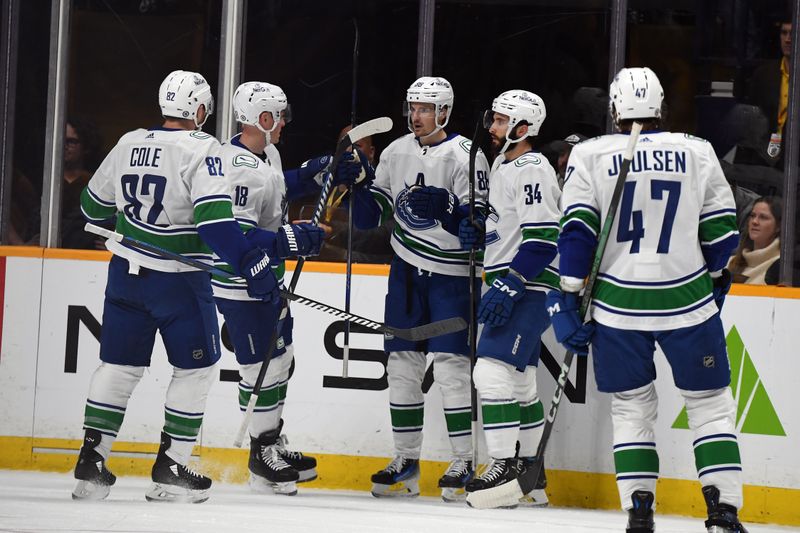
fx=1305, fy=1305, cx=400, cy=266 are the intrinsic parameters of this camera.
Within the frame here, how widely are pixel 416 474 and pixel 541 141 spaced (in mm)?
1344

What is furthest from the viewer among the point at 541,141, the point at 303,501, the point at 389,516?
the point at 541,141

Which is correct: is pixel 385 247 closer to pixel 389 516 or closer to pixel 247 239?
pixel 247 239

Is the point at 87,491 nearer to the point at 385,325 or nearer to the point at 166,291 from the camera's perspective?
the point at 166,291

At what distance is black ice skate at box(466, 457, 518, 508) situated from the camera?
4.40 m

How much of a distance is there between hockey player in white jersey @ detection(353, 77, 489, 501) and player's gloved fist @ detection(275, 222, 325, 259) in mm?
390

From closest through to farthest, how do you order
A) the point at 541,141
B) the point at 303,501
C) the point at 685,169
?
the point at 685,169, the point at 303,501, the point at 541,141

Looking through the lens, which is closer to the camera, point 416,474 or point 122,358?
point 122,358

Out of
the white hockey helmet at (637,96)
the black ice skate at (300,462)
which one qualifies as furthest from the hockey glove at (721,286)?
the black ice skate at (300,462)

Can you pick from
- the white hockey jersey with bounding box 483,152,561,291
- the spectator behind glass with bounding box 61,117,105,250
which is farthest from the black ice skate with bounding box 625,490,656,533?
the spectator behind glass with bounding box 61,117,105,250

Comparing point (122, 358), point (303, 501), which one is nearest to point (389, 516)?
point (303, 501)

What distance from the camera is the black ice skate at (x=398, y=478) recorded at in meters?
4.71

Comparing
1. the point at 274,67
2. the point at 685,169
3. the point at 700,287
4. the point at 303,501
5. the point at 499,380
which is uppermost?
the point at 274,67

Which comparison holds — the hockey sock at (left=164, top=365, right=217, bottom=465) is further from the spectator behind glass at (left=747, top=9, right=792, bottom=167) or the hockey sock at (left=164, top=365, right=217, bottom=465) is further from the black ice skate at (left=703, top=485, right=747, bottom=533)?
the spectator behind glass at (left=747, top=9, right=792, bottom=167)

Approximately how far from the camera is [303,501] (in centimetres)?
451
